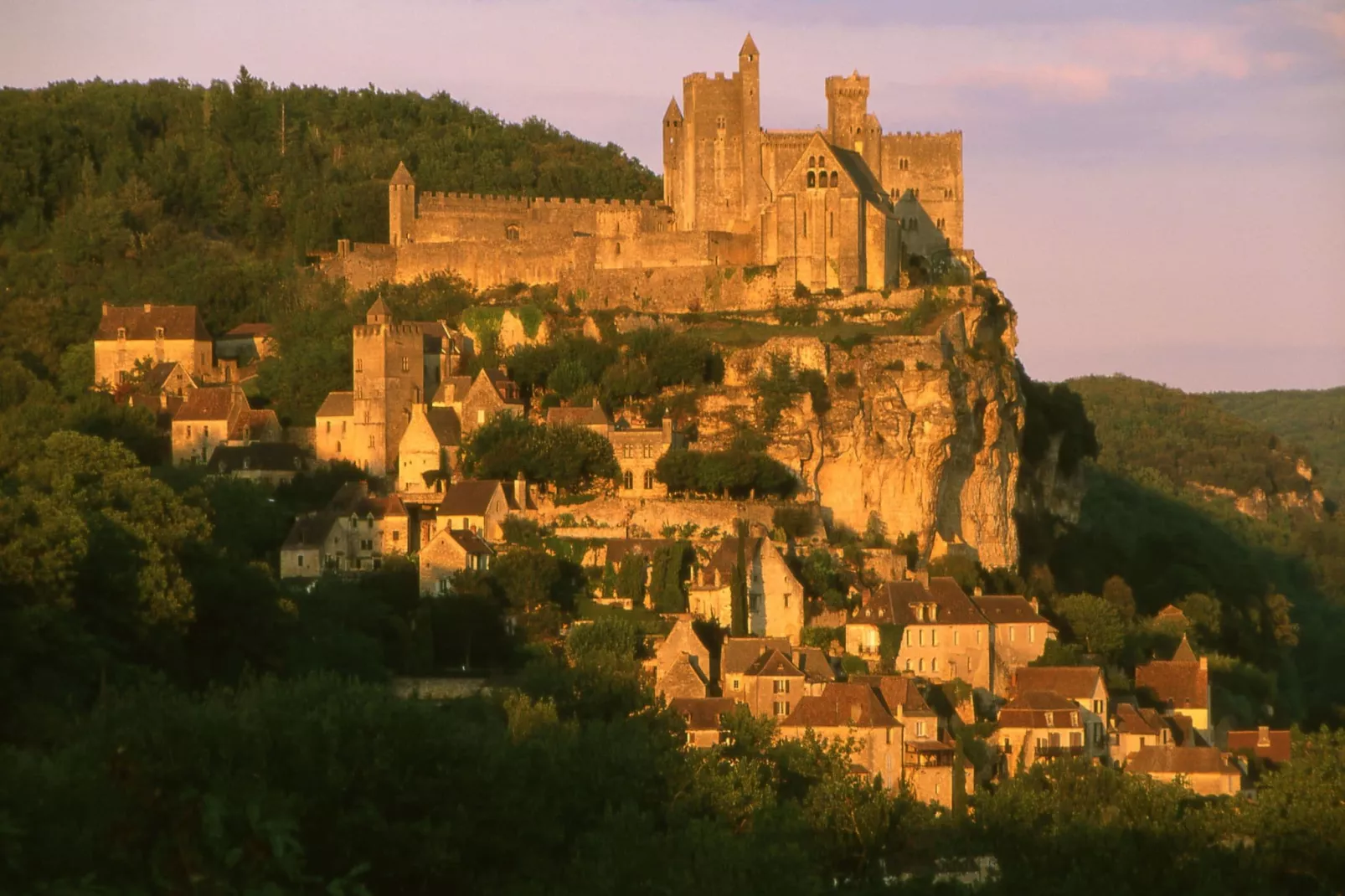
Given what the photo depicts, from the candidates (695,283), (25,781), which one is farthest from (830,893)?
(695,283)

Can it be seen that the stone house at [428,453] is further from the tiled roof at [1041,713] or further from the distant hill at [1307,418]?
the distant hill at [1307,418]

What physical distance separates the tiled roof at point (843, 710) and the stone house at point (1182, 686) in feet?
Result: 34.5

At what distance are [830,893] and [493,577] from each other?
25.8 meters

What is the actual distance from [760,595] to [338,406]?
1356 cm

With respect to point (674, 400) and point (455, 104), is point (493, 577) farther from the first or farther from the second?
point (455, 104)

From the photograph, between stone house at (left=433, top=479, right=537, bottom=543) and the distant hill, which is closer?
stone house at (left=433, top=479, right=537, bottom=543)

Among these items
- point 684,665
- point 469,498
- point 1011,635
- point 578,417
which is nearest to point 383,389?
point 578,417

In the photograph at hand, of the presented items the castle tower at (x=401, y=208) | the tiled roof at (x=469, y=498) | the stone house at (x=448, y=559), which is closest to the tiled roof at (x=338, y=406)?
the tiled roof at (x=469, y=498)

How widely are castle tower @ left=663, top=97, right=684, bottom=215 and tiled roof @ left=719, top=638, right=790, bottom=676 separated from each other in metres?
21.0

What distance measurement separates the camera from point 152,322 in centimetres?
7556

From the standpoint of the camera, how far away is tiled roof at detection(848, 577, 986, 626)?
206ft

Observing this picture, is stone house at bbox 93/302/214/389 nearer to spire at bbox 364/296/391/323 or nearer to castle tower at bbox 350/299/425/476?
spire at bbox 364/296/391/323

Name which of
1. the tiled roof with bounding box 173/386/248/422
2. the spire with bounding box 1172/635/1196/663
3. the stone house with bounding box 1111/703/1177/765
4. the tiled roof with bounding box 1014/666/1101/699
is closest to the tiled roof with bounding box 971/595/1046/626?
the tiled roof with bounding box 1014/666/1101/699

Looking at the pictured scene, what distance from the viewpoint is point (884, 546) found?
6819 cm
